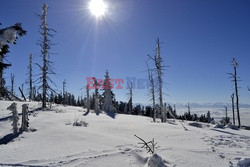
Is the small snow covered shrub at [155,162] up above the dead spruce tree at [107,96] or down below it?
below

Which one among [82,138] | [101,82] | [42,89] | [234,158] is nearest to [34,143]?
[82,138]

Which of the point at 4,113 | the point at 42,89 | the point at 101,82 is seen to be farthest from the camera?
the point at 101,82

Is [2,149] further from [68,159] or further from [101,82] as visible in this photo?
[101,82]

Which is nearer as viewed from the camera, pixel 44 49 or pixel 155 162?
pixel 155 162

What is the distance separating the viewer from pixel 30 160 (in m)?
6.43

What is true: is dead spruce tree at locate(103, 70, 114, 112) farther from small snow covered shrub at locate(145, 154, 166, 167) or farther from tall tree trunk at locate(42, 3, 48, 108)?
small snow covered shrub at locate(145, 154, 166, 167)

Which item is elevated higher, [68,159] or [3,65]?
[3,65]

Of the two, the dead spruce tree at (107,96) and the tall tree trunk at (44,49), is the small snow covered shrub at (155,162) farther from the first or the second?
the dead spruce tree at (107,96)

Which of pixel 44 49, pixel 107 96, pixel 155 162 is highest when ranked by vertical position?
pixel 44 49

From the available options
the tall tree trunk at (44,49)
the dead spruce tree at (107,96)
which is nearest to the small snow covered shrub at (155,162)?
the tall tree trunk at (44,49)

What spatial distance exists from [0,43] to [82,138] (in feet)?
16.7

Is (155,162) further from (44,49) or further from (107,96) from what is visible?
(107,96)

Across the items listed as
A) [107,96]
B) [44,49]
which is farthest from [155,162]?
[107,96]

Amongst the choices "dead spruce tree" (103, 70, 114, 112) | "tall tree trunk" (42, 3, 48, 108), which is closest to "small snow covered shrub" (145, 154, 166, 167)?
"tall tree trunk" (42, 3, 48, 108)
